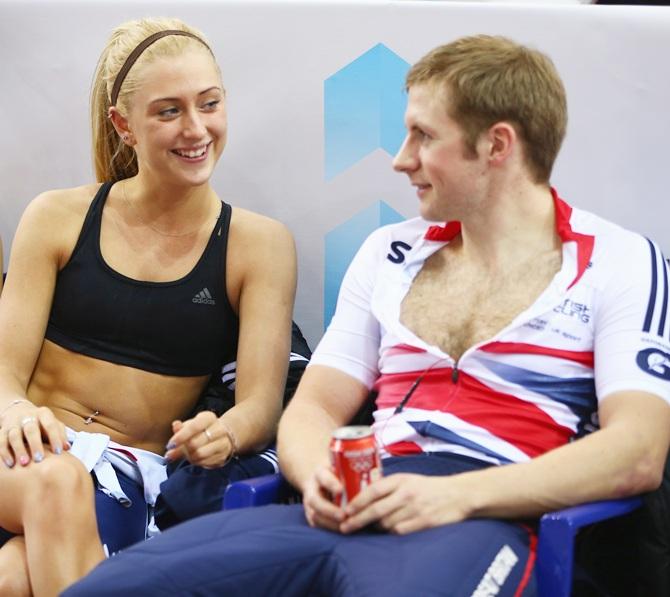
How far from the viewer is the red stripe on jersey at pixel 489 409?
7.54ft

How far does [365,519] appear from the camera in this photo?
6.70 ft

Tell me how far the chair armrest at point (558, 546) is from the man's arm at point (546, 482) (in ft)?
0.16

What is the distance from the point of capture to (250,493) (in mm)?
2354

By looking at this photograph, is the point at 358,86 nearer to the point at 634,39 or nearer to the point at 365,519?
the point at 634,39

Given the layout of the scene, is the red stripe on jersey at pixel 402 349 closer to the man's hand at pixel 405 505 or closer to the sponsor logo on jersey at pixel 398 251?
the sponsor logo on jersey at pixel 398 251

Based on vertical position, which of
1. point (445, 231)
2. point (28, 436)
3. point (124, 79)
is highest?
point (124, 79)

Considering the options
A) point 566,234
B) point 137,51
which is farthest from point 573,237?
point 137,51

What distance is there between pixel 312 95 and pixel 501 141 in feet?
3.46

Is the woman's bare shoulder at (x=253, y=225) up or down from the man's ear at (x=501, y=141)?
down

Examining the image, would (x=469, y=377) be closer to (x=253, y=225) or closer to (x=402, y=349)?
(x=402, y=349)

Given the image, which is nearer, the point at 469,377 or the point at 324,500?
the point at 324,500

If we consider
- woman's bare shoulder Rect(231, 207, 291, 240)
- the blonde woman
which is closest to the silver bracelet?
the blonde woman

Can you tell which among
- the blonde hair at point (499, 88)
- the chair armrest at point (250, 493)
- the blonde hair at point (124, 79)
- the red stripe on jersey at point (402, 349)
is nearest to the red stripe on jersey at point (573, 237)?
the blonde hair at point (499, 88)

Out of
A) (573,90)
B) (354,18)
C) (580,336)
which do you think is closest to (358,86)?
(354,18)
